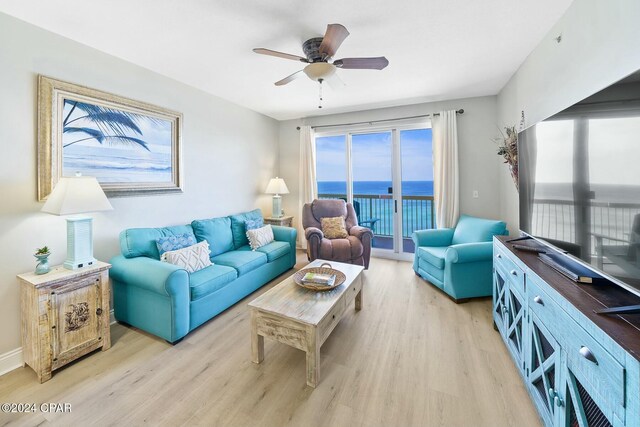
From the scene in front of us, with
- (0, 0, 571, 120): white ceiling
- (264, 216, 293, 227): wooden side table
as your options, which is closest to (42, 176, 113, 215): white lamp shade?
(0, 0, 571, 120): white ceiling

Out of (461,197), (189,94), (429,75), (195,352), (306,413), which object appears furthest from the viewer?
(461,197)

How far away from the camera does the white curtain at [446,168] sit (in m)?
3.78

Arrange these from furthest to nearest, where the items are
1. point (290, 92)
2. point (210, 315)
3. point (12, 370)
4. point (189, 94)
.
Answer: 1. point (290, 92)
2. point (189, 94)
3. point (210, 315)
4. point (12, 370)

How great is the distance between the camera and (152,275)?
6.79 feet

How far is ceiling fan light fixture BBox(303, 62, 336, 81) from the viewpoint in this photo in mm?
2105

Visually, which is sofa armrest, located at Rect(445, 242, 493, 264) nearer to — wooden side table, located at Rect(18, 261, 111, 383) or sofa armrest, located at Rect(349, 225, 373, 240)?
sofa armrest, located at Rect(349, 225, 373, 240)

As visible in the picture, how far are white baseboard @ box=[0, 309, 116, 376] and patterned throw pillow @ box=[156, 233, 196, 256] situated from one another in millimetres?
1118

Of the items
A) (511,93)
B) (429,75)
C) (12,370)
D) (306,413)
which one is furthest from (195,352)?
(511,93)

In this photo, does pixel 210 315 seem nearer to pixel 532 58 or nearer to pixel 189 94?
pixel 189 94

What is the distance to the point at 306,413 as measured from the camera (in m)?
1.47

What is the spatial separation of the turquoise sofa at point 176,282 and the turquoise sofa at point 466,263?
6.67 feet

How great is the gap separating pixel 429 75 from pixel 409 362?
2.99 meters

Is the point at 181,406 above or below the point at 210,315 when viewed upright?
below

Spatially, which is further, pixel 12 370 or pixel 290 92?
pixel 290 92
